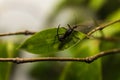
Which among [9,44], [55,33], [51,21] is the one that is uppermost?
[55,33]

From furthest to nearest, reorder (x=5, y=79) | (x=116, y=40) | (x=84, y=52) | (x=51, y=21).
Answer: (x=51, y=21) → (x=116, y=40) → (x=84, y=52) → (x=5, y=79)

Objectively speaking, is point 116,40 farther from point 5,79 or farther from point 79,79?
point 5,79

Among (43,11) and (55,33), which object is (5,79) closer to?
(55,33)

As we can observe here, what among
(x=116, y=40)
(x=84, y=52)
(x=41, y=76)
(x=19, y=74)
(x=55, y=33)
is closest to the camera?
(x=55, y=33)

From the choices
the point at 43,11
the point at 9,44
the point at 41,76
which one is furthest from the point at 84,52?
the point at 43,11

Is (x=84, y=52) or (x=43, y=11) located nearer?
(x=84, y=52)

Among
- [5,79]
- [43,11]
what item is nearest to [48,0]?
[43,11]

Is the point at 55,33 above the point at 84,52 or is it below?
above
